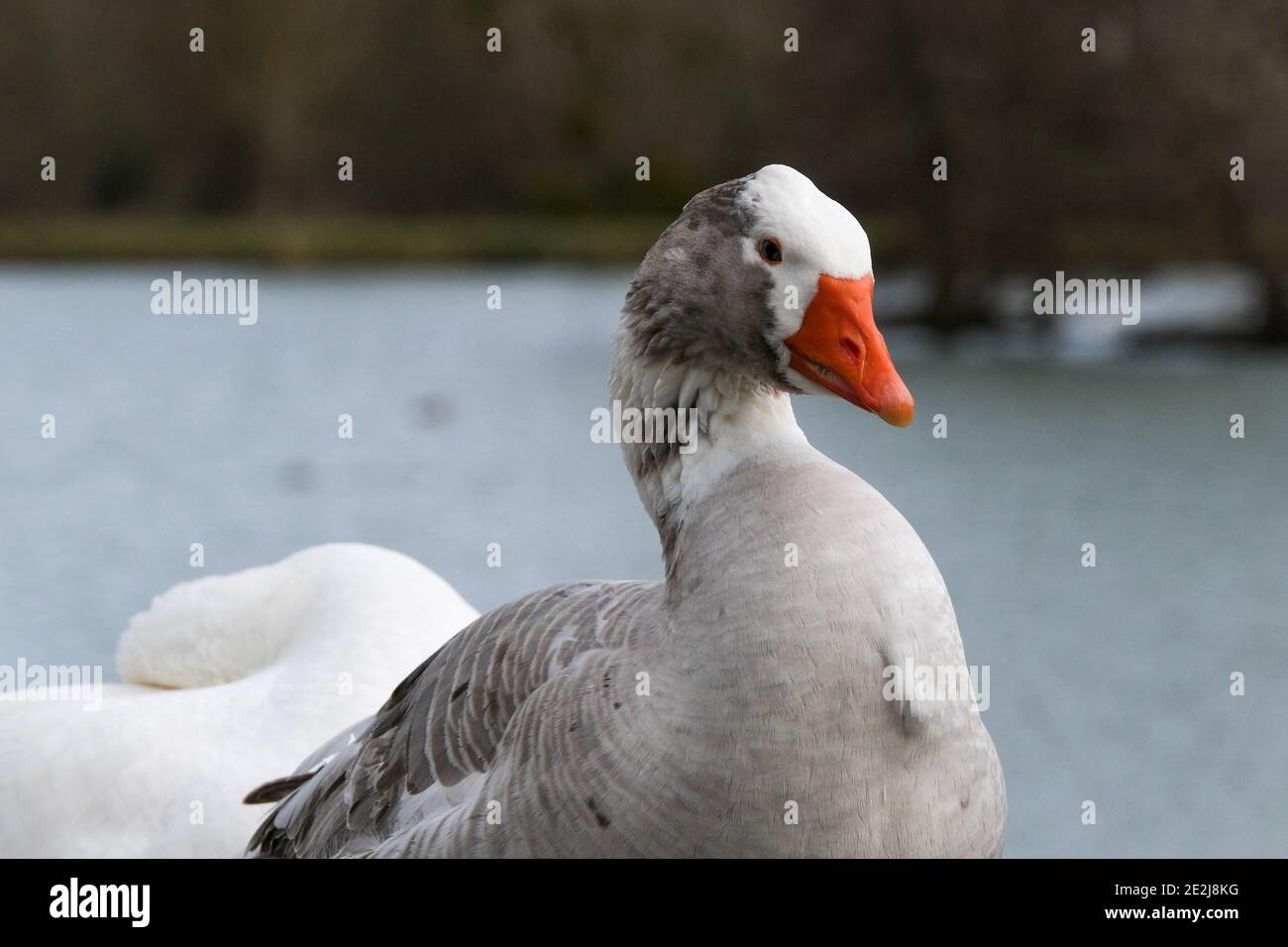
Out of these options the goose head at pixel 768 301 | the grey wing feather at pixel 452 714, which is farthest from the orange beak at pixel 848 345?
the grey wing feather at pixel 452 714

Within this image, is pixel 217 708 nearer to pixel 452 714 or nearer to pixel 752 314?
pixel 452 714

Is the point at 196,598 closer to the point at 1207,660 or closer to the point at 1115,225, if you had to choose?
the point at 1207,660

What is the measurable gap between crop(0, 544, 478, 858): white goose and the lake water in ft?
9.44

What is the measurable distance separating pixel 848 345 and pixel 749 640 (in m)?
0.47

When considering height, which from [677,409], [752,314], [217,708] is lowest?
[217,708]

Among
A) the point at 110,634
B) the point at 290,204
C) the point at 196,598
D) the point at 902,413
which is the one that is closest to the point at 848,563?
the point at 902,413

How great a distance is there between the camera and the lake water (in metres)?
6.87

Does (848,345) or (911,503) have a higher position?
(911,503)

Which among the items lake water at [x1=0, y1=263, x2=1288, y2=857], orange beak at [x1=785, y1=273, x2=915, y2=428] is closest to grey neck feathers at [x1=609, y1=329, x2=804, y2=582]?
orange beak at [x1=785, y1=273, x2=915, y2=428]

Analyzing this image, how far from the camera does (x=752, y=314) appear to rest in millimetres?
2449

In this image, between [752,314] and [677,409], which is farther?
[677,409]

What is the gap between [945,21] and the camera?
63.5 ft

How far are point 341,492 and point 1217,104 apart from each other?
10489mm

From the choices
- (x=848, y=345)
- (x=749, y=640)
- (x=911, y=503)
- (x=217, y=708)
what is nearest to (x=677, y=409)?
(x=848, y=345)
